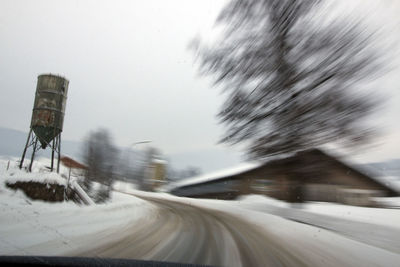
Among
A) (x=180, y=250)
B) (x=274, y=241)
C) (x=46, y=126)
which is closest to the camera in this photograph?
(x=180, y=250)

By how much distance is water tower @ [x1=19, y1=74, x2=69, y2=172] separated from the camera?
13.8 m

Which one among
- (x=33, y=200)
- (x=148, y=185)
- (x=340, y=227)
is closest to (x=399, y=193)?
(x=340, y=227)

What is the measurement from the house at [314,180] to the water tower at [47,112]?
35.5ft

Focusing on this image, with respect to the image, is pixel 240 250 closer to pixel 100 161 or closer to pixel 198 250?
pixel 198 250

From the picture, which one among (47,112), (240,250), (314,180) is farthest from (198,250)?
(47,112)

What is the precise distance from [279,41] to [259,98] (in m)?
2.10

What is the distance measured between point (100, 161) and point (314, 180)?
42.4ft

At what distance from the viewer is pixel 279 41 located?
8.95 m

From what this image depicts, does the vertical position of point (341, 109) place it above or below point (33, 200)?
above

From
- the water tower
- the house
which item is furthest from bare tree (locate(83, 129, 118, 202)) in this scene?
the house

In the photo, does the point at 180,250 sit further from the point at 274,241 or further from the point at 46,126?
the point at 46,126

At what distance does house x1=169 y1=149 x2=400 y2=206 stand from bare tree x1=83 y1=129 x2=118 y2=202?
351 inches

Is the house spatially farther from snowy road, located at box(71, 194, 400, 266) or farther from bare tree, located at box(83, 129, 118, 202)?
bare tree, located at box(83, 129, 118, 202)

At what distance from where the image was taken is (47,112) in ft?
45.3
